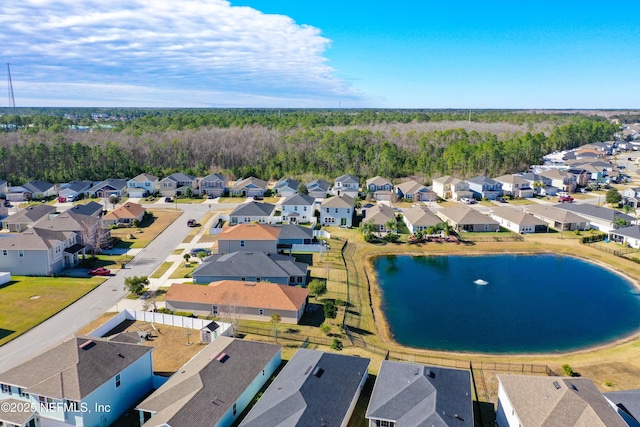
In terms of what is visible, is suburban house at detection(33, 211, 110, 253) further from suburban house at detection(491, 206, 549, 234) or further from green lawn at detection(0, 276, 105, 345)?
suburban house at detection(491, 206, 549, 234)

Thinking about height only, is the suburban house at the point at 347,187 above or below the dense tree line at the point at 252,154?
below

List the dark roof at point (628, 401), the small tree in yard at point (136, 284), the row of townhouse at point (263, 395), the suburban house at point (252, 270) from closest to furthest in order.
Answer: the row of townhouse at point (263, 395)
the dark roof at point (628, 401)
the small tree in yard at point (136, 284)
the suburban house at point (252, 270)

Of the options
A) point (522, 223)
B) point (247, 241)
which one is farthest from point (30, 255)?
point (522, 223)

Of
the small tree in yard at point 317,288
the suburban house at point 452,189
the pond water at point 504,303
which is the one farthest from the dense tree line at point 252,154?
the small tree in yard at point 317,288

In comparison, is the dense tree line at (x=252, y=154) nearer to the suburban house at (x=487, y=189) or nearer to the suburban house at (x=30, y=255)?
the suburban house at (x=487, y=189)

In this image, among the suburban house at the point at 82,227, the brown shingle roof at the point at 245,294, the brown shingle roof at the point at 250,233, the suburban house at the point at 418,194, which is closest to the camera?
the brown shingle roof at the point at 245,294

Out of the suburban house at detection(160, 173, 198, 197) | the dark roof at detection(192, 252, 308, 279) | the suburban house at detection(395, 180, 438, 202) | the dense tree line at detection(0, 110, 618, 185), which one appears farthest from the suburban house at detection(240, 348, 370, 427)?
the dense tree line at detection(0, 110, 618, 185)

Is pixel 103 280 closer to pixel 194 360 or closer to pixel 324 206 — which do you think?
pixel 194 360
